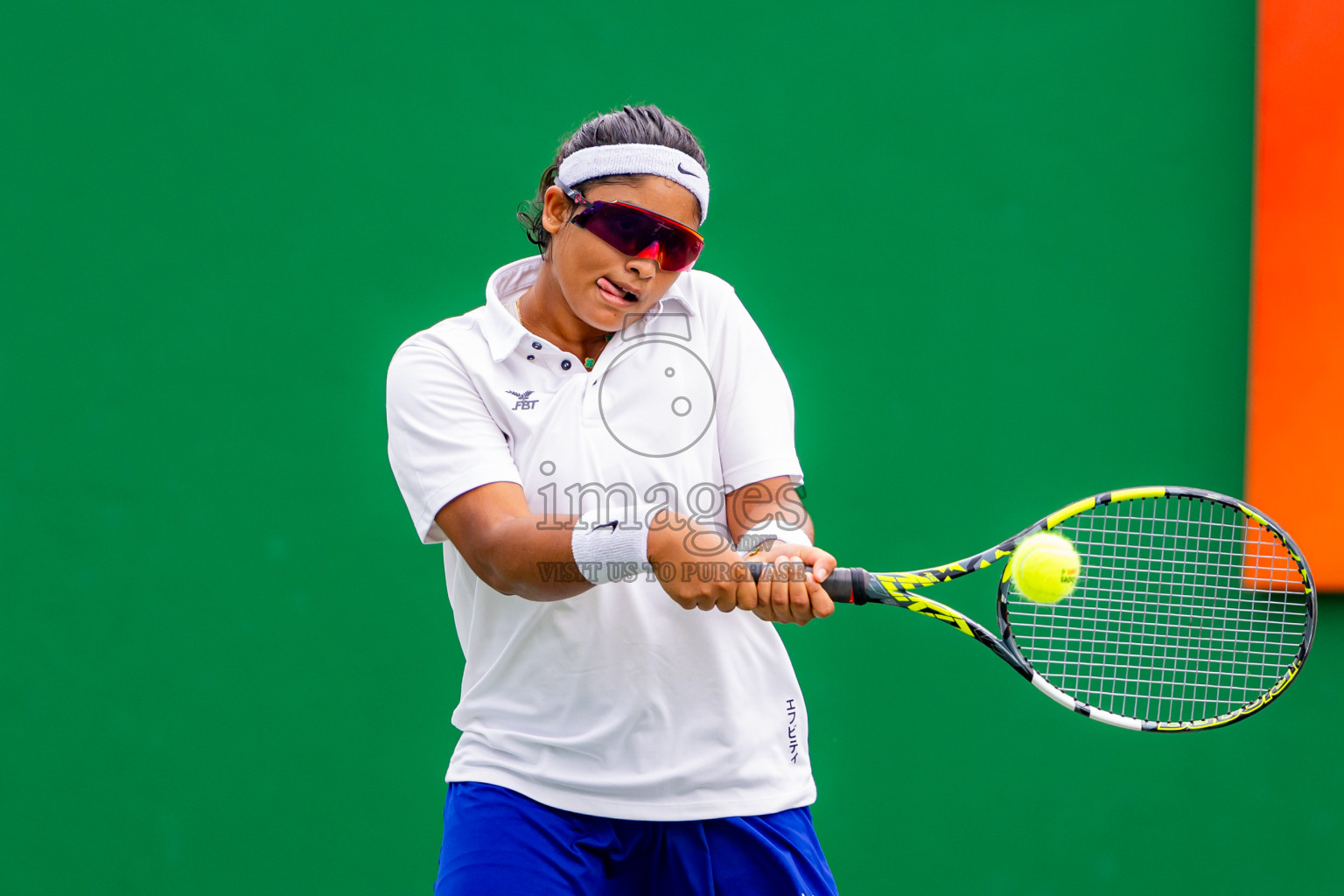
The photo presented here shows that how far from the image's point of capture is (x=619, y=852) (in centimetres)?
166

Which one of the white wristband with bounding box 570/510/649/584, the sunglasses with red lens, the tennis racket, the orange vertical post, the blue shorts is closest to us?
the white wristband with bounding box 570/510/649/584

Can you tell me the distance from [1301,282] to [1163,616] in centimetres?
85

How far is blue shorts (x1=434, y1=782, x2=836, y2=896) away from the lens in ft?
5.25

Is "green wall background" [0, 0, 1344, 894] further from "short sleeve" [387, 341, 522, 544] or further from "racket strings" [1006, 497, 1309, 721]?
"short sleeve" [387, 341, 522, 544]

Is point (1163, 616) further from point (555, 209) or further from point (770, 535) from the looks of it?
point (555, 209)

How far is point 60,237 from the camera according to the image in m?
3.01

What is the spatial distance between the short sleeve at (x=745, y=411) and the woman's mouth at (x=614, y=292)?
0.41 ft

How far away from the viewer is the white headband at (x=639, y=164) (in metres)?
1.73

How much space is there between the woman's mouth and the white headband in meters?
0.16

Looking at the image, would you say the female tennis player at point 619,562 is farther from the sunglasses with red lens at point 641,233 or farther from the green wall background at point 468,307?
the green wall background at point 468,307

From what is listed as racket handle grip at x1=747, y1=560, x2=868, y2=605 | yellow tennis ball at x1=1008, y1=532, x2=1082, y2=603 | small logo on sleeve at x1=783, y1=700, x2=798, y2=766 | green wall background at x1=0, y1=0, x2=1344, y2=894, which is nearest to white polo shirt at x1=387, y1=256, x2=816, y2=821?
small logo on sleeve at x1=783, y1=700, x2=798, y2=766

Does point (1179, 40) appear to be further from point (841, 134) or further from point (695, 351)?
point (695, 351)

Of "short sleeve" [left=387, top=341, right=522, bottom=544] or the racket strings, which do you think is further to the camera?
the racket strings

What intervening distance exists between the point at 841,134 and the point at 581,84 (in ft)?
2.18
